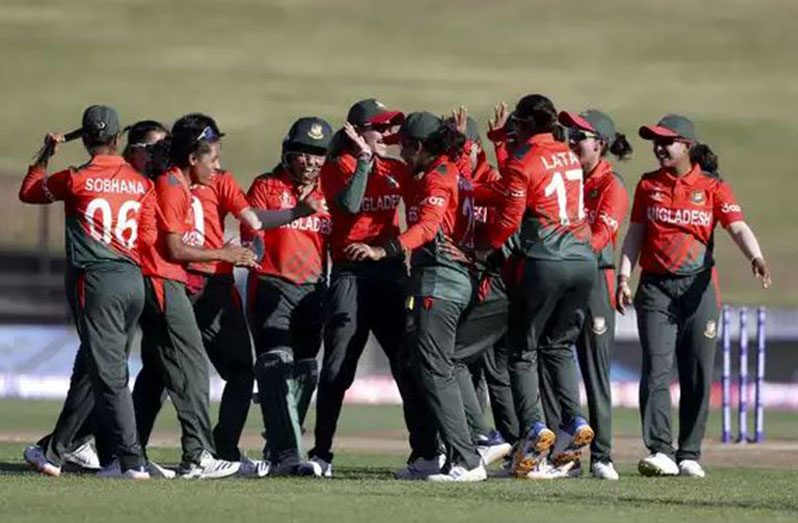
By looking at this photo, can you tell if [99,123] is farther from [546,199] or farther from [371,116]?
[546,199]

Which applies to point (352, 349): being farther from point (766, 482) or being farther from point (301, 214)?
point (766, 482)

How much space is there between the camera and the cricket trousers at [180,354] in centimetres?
1411

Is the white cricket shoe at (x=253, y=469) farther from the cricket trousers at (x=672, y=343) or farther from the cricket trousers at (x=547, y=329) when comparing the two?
the cricket trousers at (x=672, y=343)

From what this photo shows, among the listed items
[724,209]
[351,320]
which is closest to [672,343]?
[724,209]

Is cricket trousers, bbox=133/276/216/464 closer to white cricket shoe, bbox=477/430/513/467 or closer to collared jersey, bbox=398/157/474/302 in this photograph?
collared jersey, bbox=398/157/474/302

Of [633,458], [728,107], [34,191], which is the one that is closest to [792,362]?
[633,458]

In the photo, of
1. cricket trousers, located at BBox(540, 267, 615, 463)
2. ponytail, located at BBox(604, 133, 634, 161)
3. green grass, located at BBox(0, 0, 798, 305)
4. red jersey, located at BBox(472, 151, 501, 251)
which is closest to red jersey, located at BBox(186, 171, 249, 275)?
red jersey, located at BBox(472, 151, 501, 251)

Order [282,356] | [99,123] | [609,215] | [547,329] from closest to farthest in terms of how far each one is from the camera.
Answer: [99,123] < [547,329] < [282,356] < [609,215]

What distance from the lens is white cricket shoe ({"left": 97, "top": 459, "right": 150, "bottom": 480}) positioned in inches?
547

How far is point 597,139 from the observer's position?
15.5 meters

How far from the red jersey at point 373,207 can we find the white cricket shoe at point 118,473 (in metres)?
1.90

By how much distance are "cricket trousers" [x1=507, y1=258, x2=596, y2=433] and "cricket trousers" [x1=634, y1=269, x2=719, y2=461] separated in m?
0.99

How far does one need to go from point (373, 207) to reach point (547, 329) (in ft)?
4.27

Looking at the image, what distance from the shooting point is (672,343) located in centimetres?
1562
